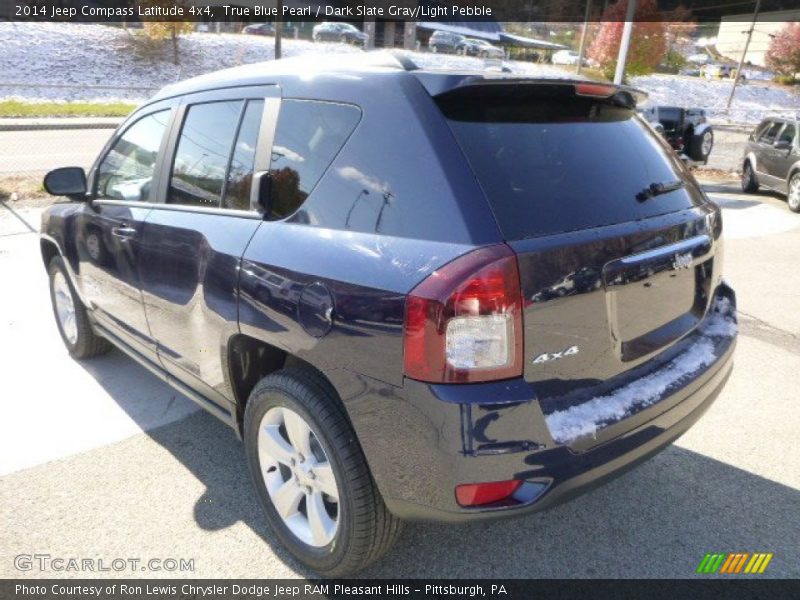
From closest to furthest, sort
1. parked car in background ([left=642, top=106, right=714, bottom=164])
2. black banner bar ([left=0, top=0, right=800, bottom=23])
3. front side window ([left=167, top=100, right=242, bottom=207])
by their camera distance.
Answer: front side window ([left=167, top=100, right=242, bottom=207]), parked car in background ([left=642, top=106, right=714, bottom=164]), black banner bar ([left=0, top=0, right=800, bottom=23])

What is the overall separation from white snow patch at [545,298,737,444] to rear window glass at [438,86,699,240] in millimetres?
584

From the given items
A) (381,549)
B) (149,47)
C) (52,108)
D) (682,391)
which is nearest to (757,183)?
(682,391)

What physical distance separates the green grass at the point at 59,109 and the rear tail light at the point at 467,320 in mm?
22953

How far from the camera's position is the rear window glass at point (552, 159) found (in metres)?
1.93

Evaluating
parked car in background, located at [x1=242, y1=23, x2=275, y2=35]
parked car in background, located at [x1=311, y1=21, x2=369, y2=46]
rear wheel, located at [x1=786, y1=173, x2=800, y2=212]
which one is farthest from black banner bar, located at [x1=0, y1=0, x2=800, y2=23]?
rear wheel, located at [x1=786, y1=173, x2=800, y2=212]

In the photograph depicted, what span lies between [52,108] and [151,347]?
2308 cm

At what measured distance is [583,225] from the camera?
2006 millimetres

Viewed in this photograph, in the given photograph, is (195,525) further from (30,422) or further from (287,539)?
(30,422)

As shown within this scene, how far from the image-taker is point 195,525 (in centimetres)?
264

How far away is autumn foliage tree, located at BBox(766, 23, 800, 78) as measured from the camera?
5131cm

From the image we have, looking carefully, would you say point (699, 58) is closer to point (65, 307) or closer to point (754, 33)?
point (754, 33)

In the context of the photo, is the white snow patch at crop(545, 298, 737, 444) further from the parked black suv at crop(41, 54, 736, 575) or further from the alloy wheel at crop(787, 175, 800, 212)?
the alloy wheel at crop(787, 175, 800, 212)

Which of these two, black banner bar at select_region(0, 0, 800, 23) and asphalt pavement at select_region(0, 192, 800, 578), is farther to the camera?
black banner bar at select_region(0, 0, 800, 23)

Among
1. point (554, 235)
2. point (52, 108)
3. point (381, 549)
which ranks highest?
point (554, 235)
